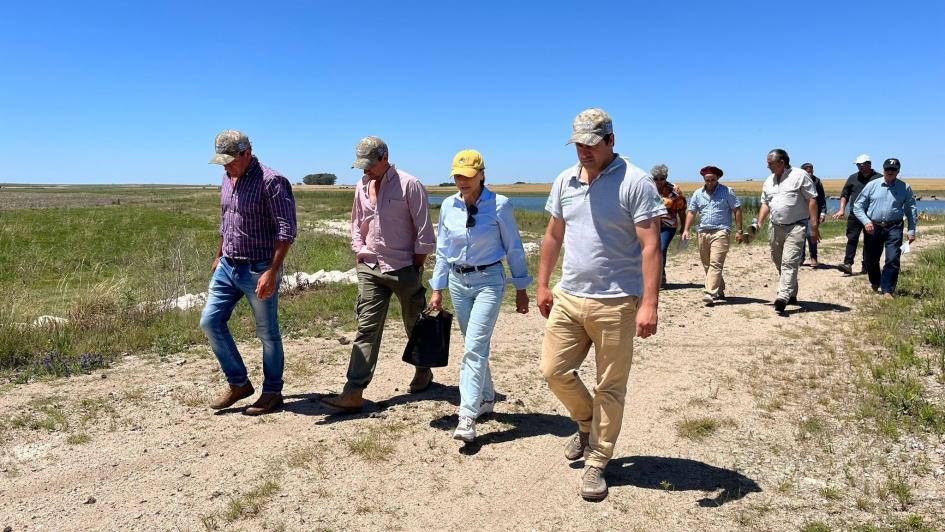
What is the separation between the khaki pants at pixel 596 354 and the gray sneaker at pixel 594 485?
0.05 metres

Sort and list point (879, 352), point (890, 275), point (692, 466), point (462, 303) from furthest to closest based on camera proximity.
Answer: point (890, 275) < point (879, 352) < point (462, 303) < point (692, 466)

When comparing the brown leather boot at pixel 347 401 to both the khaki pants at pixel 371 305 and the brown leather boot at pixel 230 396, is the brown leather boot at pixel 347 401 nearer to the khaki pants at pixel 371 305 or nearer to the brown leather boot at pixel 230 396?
the khaki pants at pixel 371 305

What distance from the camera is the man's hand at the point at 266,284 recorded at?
15.7 feet

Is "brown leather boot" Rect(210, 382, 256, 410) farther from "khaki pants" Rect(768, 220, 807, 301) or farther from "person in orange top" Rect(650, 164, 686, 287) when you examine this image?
"person in orange top" Rect(650, 164, 686, 287)

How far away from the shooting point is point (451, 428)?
483 cm

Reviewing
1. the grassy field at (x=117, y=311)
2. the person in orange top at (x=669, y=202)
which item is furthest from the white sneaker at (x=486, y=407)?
the person in orange top at (x=669, y=202)

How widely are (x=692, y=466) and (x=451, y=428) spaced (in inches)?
67.5

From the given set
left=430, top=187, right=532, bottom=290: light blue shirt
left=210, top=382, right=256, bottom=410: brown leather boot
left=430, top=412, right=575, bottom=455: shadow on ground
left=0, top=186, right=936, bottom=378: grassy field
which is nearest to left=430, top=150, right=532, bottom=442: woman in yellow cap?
left=430, top=187, right=532, bottom=290: light blue shirt

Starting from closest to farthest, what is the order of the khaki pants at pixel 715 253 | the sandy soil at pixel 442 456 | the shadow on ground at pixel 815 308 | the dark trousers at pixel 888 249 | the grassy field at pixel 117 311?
1. the sandy soil at pixel 442 456
2. the grassy field at pixel 117 311
3. the shadow on ground at pixel 815 308
4. the dark trousers at pixel 888 249
5. the khaki pants at pixel 715 253

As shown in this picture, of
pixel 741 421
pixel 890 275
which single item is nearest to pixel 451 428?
pixel 741 421

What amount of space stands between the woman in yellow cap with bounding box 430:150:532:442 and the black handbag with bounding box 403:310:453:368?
0.38 metres

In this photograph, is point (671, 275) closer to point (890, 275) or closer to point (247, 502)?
point (890, 275)

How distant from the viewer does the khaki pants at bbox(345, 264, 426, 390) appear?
16.5 feet

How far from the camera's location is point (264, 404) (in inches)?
202
